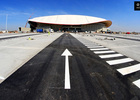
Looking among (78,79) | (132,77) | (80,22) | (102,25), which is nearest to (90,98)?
(78,79)

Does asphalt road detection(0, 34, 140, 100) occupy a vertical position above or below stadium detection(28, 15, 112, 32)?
below

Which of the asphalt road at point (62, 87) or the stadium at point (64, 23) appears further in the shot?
the stadium at point (64, 23)

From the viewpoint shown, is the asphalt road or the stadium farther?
the stadium

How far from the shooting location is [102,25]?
103750 mm

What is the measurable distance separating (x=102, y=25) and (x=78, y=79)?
4414 inches

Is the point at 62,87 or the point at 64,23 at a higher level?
the point at 64,23

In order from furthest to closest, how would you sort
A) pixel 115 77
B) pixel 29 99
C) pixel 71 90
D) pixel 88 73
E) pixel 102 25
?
pixel 102 25 < pixel 88 73 < pixel 115 77 < pixel 71 90 < pixel 29 99

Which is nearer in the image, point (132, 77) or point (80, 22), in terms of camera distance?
point (132, 77)

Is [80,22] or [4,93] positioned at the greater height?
[80,22]

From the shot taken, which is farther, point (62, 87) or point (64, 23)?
point (64, 23)

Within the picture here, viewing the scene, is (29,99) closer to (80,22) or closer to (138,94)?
(138,94)

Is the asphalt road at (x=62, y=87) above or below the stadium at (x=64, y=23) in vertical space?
below

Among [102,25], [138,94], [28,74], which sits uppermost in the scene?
[102,25]

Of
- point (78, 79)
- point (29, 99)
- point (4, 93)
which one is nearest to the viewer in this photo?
point (29, 99)
